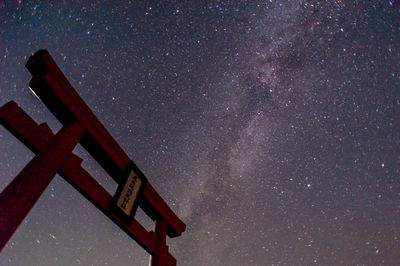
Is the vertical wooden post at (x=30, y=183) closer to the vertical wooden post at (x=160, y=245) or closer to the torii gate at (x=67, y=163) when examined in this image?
the torii gate at (x=67, y=163)

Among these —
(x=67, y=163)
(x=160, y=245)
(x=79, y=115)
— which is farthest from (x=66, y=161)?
(x=160, y=245)

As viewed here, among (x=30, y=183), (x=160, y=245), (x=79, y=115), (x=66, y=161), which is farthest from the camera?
(x=160, y=245)

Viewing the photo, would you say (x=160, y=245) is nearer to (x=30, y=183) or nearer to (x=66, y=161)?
(x=66, y=161)

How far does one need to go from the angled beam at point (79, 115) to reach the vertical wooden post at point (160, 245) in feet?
0.41

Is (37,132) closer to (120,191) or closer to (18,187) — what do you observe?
(18,187)

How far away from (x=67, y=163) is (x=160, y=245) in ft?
5.76

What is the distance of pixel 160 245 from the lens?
11.0 feet

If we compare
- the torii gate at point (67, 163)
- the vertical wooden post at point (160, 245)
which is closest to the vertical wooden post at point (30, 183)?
the torii gate at point (67, 163)

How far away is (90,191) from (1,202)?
97 centimetres

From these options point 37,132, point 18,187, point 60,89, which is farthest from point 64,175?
point 60,89

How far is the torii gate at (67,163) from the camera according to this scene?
1.69 m

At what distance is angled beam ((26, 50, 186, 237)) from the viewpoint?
2.14 metres

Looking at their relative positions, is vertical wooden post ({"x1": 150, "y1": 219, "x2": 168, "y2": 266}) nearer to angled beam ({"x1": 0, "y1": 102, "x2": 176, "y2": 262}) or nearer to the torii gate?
the torii gate

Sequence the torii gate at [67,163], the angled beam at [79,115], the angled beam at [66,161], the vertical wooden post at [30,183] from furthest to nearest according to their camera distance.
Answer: the angled beam at [79,115]
the angled beam at [66,161]
the torii gate at [67,163]
the vertical wooden post at [30,183]
